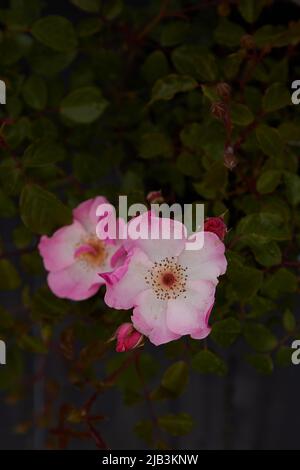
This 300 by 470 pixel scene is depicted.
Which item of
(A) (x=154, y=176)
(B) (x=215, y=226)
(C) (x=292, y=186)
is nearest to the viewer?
(B) (x=215, y=226)

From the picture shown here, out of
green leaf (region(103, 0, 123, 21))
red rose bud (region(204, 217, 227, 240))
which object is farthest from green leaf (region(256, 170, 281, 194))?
green leaf (region(103, 0, 123, 21))

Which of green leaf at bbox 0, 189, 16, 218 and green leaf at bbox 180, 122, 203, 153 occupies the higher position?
green leaf at bbox 180, 122, 203, 153

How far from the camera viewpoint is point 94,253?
0.55m

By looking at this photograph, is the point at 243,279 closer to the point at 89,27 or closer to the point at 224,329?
the point at 224,329

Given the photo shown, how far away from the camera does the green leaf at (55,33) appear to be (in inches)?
21.5

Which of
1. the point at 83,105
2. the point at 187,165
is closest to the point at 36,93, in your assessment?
the point at 83,105

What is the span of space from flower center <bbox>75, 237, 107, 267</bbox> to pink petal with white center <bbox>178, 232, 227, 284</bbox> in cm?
12

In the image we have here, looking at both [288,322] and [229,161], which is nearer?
[229,161]

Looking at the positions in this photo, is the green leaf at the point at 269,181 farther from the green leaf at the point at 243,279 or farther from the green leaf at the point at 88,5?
the green leaf at the point at 88,5

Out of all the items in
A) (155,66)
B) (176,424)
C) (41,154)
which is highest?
(155,66)

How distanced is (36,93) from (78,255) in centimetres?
15

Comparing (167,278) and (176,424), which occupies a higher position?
(167,278)

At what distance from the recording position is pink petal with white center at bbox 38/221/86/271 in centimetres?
53

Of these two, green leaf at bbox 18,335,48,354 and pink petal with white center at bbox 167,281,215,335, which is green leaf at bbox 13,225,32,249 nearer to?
green leaf at bbox 18,335,48,354
